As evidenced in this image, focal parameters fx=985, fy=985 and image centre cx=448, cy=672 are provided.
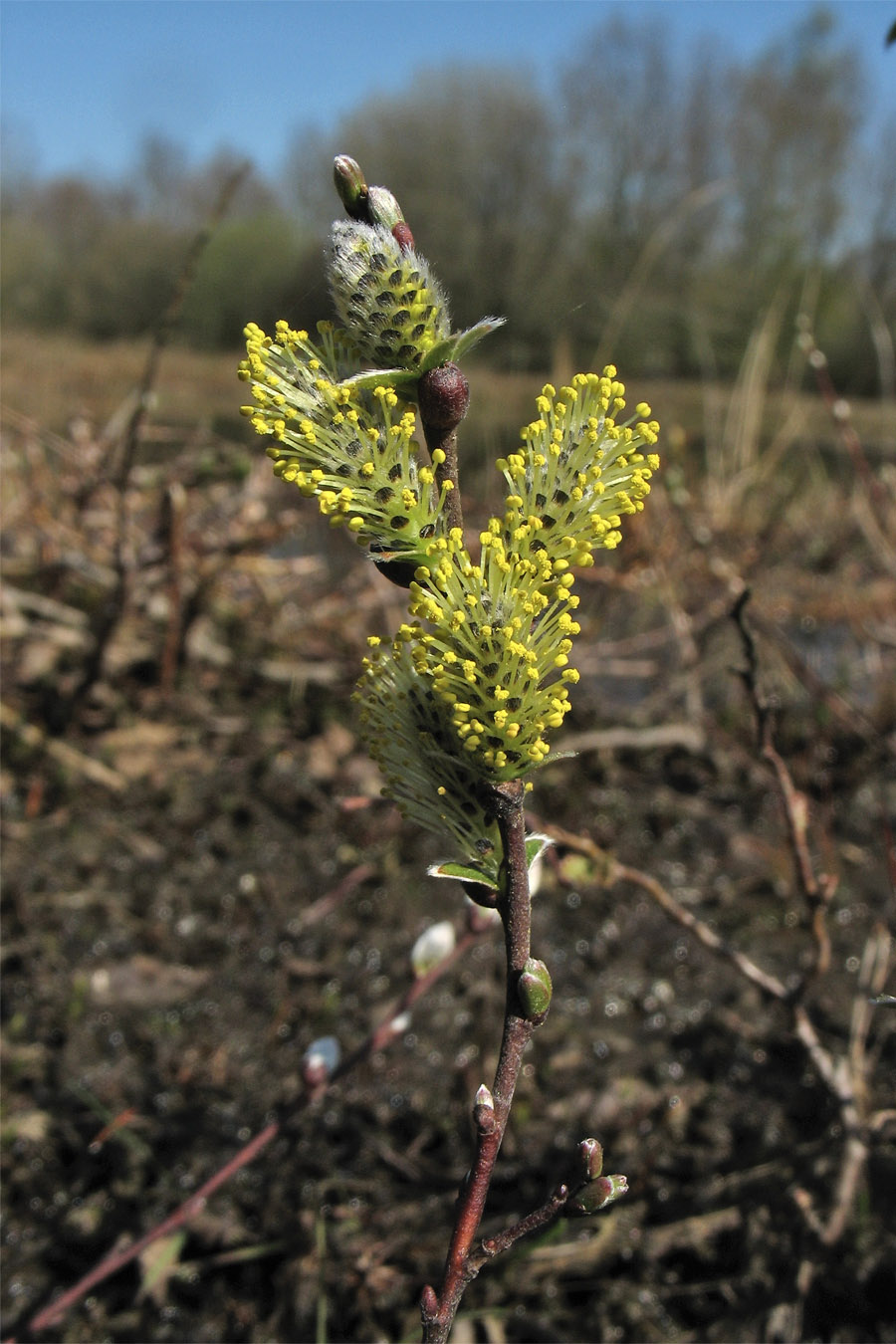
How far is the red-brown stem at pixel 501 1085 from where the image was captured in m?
0.74

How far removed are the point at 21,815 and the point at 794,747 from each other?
2.10 metres

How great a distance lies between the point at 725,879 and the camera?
2.36 m

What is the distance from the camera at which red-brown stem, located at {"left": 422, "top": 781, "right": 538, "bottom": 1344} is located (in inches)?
29.3

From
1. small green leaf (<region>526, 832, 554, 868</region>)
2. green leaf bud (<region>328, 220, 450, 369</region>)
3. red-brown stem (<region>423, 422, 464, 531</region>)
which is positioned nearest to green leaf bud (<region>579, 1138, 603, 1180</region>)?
small green leaf (<region>526, 832, 554, 868</region>)

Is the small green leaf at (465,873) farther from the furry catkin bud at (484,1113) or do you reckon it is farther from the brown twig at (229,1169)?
the brown twig at (229,1169)

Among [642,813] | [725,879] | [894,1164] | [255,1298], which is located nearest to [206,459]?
[642,813]

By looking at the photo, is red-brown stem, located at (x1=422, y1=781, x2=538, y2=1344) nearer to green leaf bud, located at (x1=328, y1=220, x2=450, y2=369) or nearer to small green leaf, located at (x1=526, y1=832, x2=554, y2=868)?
small green leaf, located at (x1=526, y1=832, x2=554, y2=868)

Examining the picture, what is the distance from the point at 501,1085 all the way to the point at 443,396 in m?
0.53

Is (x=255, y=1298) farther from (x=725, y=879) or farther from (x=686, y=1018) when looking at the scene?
(x=725, y=879)

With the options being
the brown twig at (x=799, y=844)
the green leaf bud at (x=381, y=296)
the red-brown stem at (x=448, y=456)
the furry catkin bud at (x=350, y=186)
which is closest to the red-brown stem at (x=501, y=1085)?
the red-brown stem at (x=448, y=456)

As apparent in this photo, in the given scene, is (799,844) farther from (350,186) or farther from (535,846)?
(350,186)

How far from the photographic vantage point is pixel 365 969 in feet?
6.75

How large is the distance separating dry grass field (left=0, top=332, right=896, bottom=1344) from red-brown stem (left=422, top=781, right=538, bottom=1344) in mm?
522

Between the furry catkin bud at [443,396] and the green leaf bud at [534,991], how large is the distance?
409 mm
